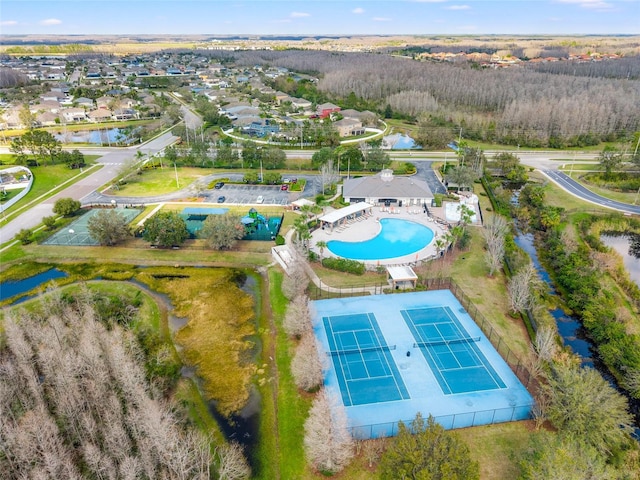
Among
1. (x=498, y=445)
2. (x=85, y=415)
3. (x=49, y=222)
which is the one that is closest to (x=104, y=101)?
(x=49, y=222)

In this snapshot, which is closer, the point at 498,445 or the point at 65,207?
the point at 498,445

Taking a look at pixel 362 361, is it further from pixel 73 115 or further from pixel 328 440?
pixel 73 115

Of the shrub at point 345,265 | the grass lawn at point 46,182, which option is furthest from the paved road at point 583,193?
the grass lawn at point 46,182

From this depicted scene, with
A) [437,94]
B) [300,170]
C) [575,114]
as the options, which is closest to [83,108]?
[300,170]

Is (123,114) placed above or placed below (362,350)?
above

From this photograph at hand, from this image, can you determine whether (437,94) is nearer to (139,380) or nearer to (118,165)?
(118,165)

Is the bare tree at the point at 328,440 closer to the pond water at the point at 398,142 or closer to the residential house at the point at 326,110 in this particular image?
the pond water at the point at 398,142
